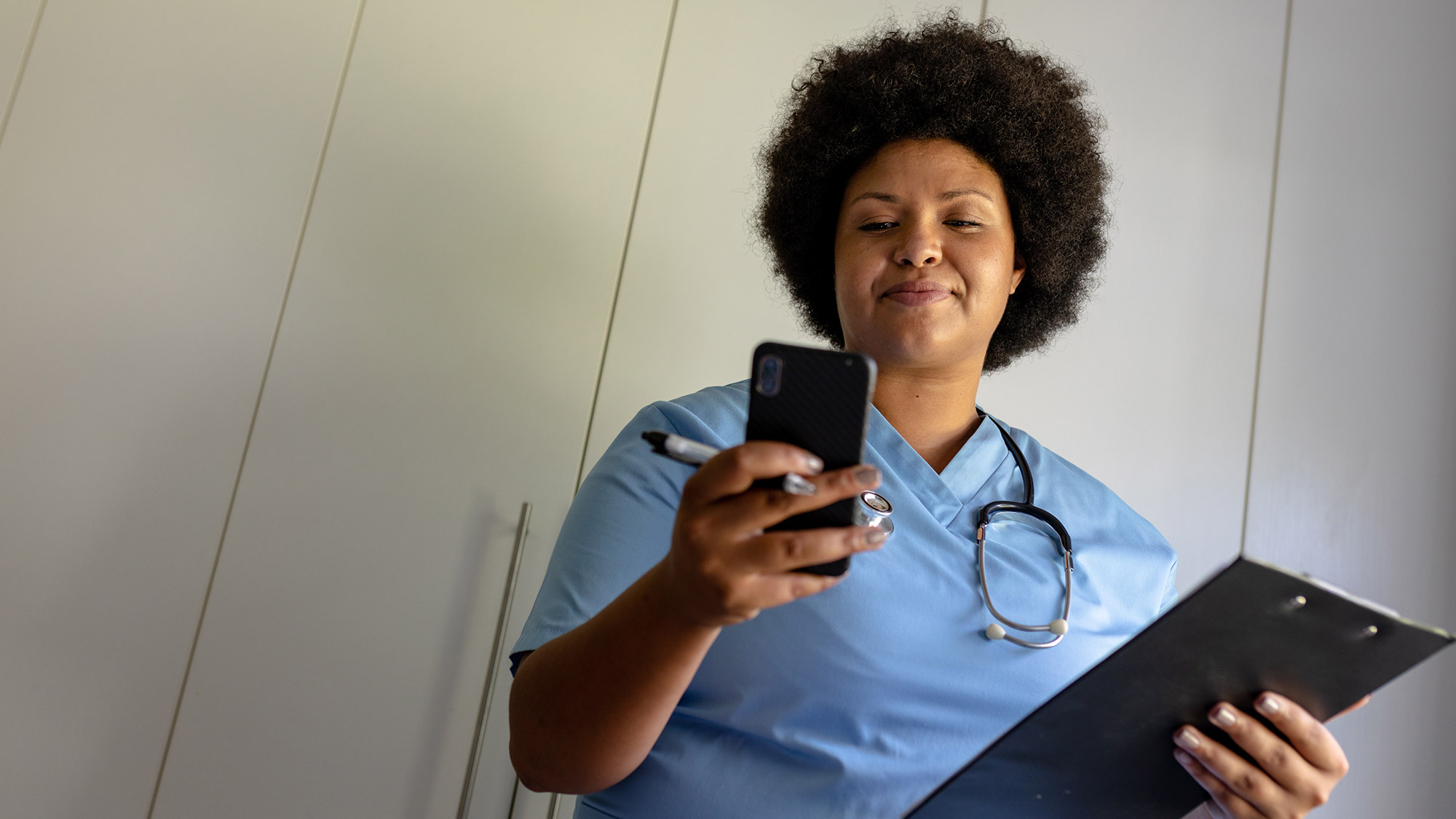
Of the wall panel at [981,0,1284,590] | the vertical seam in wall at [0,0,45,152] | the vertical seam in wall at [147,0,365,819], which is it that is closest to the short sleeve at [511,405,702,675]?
the vertical seam in wall at [147,0,365,819]

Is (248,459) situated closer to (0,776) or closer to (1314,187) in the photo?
(0,776)

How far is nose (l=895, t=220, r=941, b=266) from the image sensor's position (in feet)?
3.22

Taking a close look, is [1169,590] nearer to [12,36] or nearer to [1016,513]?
[1016,513]

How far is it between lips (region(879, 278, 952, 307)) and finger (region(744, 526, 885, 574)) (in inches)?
21.1

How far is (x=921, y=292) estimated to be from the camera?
99 cm

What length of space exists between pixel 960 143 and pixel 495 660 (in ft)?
3.22


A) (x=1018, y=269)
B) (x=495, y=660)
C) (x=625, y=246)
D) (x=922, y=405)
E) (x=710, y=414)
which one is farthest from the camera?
(x=625, y=246)

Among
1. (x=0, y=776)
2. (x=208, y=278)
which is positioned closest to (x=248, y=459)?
(x=208, y=278)

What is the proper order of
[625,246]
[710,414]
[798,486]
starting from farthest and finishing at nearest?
1. [625,246]
2. [710,414]
3. [798,486]

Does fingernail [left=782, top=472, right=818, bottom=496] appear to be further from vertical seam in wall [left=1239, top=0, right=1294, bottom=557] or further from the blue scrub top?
vertical seam in wall [left=1239, top=0, right=1294, bottom=557]

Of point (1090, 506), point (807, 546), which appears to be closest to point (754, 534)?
point (807, 546)

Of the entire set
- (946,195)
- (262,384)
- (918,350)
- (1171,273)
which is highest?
(1171,273)

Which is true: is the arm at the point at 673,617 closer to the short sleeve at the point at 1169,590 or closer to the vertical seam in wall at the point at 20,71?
the short sleeve at the point at 1169,590

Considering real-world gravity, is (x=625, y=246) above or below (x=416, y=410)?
above
